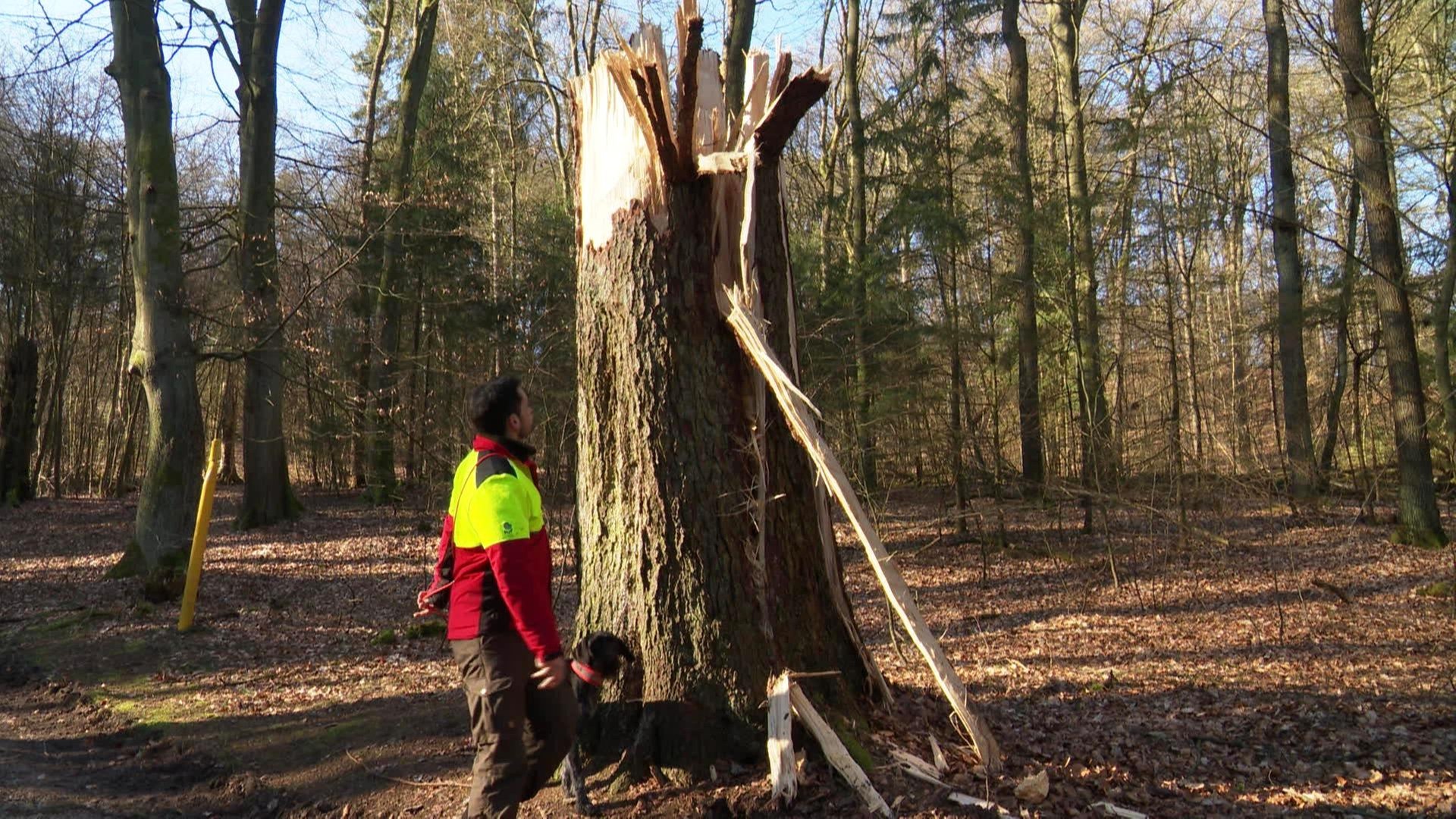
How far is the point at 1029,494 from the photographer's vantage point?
12.1 meters

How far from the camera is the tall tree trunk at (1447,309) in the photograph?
11.3 metres

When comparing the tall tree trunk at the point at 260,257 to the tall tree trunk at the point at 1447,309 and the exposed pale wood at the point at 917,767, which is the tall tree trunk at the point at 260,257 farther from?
the tall tree trunk at the point at 1447,309

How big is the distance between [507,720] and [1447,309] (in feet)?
49.6

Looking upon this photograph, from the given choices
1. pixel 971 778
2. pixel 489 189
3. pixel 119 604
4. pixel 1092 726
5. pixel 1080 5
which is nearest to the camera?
pixel 971 778

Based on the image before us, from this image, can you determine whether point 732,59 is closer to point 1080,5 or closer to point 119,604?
point 1080,5

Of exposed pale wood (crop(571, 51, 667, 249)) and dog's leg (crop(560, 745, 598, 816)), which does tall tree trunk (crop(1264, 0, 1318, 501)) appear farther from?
dog's leg (crop(560, 745, 598, 816))

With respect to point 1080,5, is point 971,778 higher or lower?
lower

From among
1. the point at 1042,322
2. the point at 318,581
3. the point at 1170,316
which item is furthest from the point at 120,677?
the point at 1042,322

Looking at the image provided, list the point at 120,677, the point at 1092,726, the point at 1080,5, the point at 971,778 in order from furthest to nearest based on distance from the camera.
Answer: the point at 1080,5 → the point at 120,677 → the point at 1092,726 → the point at 971,778

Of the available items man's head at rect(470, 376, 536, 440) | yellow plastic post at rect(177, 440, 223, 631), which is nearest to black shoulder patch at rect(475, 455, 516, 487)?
man's head at rect(470, 376, 536, 440)

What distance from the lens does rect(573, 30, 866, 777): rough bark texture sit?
164 inches

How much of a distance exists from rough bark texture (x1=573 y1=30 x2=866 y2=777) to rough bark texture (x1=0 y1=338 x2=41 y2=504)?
19.2 meters

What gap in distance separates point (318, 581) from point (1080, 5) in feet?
53.4

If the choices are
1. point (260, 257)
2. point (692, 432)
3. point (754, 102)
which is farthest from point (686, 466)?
point (260, 257)
